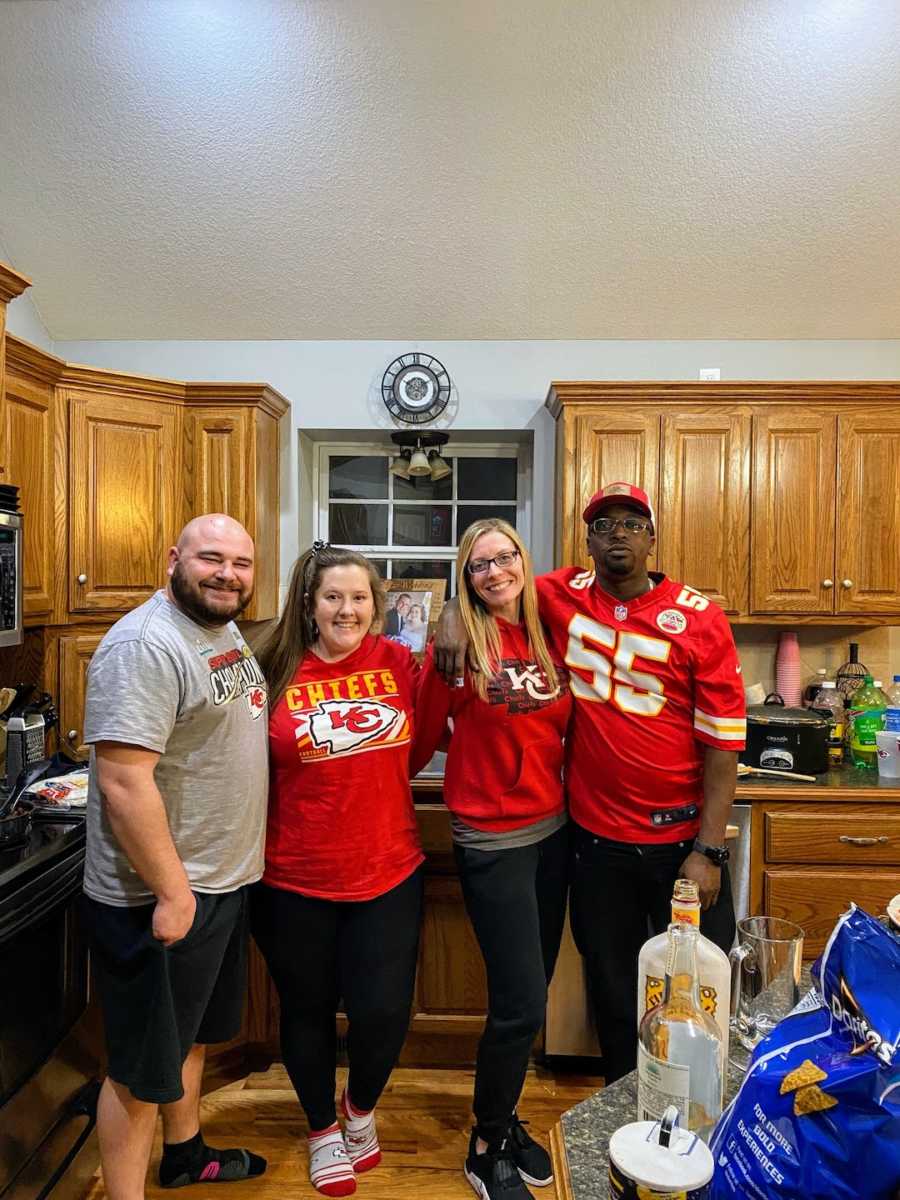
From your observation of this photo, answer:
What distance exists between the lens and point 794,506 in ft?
8.86

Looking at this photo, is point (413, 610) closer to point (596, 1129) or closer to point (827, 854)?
point (827, 854)

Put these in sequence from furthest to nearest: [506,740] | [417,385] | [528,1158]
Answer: [417,385], [528,1158], [506,740]

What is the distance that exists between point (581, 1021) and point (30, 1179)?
1.42m

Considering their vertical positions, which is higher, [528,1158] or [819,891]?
[819,891]

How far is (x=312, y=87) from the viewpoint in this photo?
7.29 ft

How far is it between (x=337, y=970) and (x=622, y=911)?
2.23ft

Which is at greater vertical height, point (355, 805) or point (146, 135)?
point (146, 135)

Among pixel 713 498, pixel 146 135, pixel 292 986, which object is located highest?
pixel 146 135

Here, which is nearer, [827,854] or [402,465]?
[827,854]

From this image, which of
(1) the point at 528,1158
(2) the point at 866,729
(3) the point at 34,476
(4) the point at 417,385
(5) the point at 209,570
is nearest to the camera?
(5) the point at 209,570

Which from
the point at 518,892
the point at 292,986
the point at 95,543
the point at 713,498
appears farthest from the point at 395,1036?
the point at 713,498

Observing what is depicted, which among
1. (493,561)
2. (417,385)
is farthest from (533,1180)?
(417,385)

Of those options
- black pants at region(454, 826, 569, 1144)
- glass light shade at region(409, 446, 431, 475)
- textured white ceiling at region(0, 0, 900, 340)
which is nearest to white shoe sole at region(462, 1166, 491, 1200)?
black pants at region(454, 826, 569, 1144)

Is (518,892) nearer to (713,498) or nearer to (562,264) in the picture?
(713,498)
